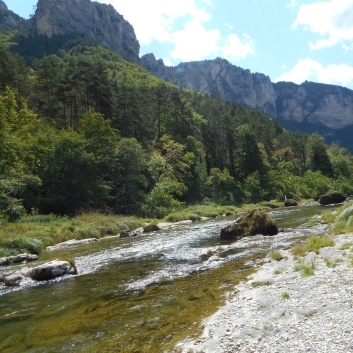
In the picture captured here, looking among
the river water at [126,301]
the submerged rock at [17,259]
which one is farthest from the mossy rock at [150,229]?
the submerged rock at [17,259]

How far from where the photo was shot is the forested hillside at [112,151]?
128 feet

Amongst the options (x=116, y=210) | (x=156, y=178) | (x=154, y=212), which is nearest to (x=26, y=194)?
(x=116, y=210)

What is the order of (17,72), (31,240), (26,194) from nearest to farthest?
(31,240), (26,194), (17,72)

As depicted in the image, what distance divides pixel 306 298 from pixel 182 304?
396 centimetres

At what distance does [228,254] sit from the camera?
1845 cm

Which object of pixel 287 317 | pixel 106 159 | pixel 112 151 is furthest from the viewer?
pixel 112 151

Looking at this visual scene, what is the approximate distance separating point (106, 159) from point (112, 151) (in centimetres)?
204

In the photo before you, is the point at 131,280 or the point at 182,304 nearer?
the point at 182,304

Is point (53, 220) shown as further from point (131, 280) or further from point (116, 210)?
point (131, 280)

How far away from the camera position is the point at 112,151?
48.3 m

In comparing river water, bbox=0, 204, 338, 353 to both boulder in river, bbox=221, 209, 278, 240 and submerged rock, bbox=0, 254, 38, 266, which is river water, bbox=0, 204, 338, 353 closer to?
submerged rock, bbox=0, 254, 38, 266

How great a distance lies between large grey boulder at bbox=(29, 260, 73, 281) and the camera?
15.5m

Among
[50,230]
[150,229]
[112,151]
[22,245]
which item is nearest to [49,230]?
[50,230]

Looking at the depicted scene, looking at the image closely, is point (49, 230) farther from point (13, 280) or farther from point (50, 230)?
point (13, 280)
